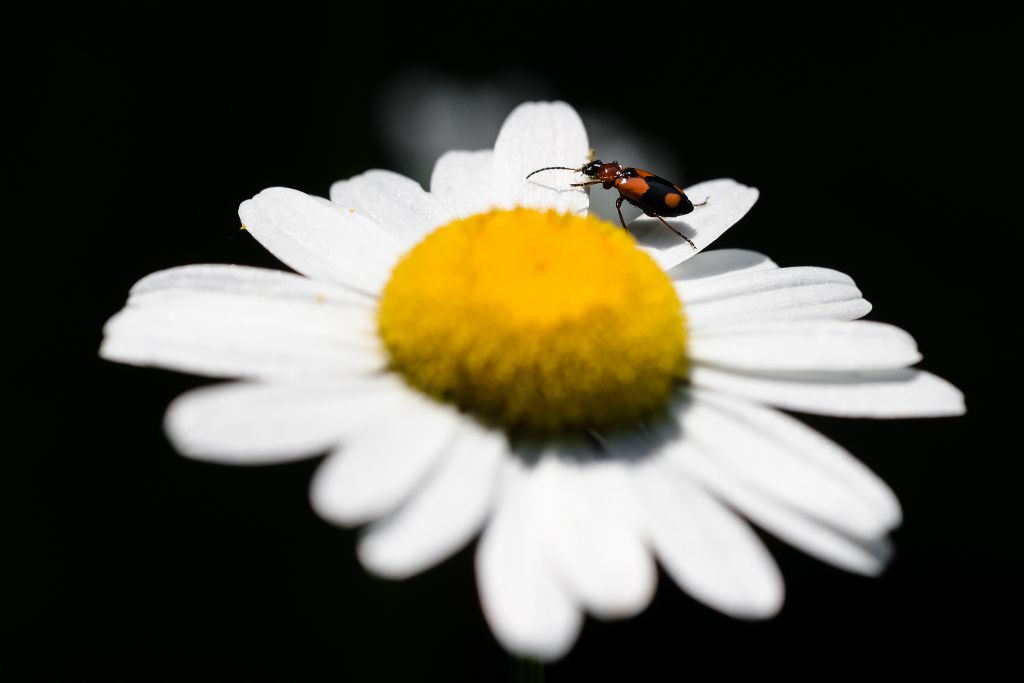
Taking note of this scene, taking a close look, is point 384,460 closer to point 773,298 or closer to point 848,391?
point 848,391

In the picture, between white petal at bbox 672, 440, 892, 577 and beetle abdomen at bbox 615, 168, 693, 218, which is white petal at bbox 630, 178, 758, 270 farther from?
white petal at bbox 672, 440, 892, 577

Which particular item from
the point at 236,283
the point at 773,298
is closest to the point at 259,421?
the point at 236,283

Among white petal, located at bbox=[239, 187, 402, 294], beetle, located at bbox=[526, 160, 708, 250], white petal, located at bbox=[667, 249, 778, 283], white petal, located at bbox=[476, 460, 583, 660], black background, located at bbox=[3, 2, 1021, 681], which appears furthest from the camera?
black background, located at bbox=[3, 2, 1021, 681]

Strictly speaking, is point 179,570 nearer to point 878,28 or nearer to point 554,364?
point 554,364

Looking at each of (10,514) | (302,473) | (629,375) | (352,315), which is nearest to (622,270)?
(629,375)

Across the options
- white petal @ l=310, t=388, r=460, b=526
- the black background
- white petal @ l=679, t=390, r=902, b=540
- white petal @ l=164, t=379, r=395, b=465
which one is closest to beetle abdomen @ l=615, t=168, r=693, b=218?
white petal @ l=679, t=390, r=902, b=540

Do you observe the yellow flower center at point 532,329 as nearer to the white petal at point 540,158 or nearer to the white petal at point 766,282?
the white petal at point 766,282

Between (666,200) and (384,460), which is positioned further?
(666,200)
